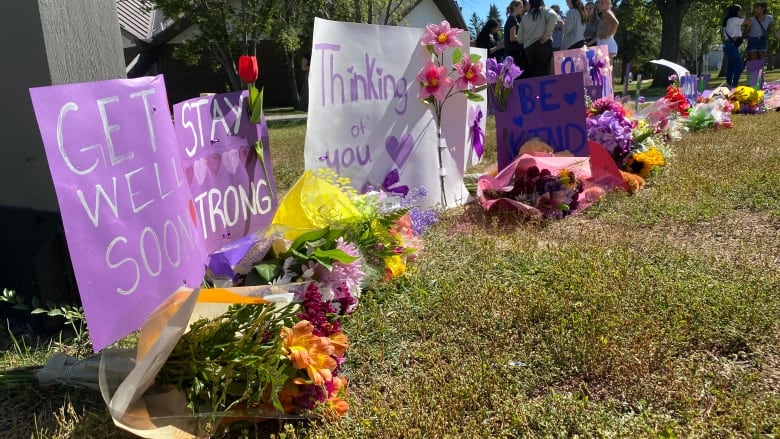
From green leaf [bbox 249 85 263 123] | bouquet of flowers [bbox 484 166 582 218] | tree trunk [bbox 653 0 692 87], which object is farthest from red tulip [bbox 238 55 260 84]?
tree trunk [bbox 653 0 692 87]

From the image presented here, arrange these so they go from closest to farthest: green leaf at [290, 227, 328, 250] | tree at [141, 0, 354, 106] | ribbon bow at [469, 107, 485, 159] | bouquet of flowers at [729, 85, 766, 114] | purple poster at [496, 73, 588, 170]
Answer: green leaf at [290, 227, 328, 250], purple poster at [496, 73, 588, 170], ribbon bow at [469, 107, 485, 159], bouquet of flowers at [729, 85, 766, 114], tree at [141, 0, 354, 106]

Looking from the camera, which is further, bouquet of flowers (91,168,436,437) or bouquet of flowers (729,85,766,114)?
bouquet of flowers (729,85,766,114)

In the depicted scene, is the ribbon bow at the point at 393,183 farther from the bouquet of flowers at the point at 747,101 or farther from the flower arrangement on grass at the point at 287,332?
the bouquet of flowers at the point at 747,101

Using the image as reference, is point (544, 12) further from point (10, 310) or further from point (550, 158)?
point (10, 310)

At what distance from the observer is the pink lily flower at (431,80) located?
11.6 ft

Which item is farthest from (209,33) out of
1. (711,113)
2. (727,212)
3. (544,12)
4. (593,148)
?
(727,212)

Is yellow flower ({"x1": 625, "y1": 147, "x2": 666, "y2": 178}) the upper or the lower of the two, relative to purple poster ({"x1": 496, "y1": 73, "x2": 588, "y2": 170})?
lower

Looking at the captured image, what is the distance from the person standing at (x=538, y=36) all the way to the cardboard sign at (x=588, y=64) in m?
1.20

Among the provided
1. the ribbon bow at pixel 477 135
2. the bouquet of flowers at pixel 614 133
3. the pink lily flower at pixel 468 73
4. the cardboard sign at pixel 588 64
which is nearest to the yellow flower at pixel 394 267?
the pink lily flower at pixel 468 73

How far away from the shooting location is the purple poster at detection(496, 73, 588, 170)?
3801 millimetres

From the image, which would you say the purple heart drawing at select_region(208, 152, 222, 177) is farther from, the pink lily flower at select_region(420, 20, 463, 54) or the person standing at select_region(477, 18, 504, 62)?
the person standing at select_region(477, 18, 504, 62)

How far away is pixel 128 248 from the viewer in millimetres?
1691

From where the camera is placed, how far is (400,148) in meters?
3.46

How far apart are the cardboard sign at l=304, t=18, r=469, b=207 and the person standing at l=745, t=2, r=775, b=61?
975cm
